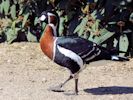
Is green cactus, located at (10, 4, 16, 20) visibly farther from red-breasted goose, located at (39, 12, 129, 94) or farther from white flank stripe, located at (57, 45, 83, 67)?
white flank stripe, located at (57, 45, 83, 67)

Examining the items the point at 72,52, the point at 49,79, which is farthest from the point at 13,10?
the point at 72,52

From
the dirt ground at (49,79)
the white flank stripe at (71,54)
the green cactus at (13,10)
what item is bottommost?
the dirt ground at (49,79)

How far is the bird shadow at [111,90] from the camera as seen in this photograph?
7.14 metres

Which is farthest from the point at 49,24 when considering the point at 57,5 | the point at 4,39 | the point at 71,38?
the point at 4,39

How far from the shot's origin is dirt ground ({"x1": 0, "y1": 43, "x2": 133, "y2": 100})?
23.0 feet

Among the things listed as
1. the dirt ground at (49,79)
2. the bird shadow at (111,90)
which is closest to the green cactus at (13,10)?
the dirt ground at (49,79)

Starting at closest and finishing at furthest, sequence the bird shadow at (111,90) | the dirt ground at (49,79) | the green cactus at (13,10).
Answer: the dirt ground at (49,79)
the bird shadow at (111,90)
the green cactus at (13,10)

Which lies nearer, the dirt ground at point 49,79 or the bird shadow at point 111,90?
the dirt ground at point 49,79

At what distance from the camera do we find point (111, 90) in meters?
7.24

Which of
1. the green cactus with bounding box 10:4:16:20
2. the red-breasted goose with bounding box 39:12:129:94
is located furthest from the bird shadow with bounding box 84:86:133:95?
the green cactus with bounding box 10:4:16:20

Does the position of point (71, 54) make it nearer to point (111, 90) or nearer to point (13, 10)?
point (111, 90)

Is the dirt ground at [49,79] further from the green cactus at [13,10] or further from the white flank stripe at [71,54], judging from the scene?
the green cactus at [13,10]

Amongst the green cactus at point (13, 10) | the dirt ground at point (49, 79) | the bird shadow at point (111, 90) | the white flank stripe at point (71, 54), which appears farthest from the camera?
the green cactus at point (13, 10)

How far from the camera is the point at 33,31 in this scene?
1012cm
